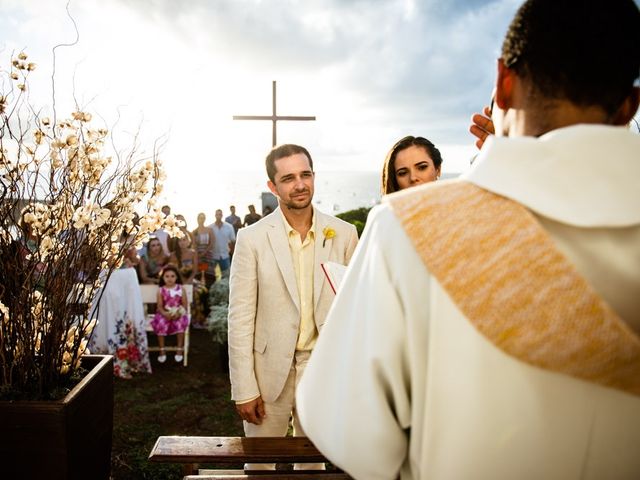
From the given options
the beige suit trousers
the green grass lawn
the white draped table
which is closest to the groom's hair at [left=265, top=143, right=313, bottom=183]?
the beige suit trousers

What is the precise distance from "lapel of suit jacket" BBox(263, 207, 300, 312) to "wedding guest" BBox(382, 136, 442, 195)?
82 centimetres

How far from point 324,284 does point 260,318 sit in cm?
44

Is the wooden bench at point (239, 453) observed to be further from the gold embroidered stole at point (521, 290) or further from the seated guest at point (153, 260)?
the seated guest at point (153, 260)

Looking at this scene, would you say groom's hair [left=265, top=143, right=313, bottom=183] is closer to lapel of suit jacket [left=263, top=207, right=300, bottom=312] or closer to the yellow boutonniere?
lapel of suit jacket [left=263, top=207, right=300, bottom=312]

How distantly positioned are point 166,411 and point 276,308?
2.89 metres

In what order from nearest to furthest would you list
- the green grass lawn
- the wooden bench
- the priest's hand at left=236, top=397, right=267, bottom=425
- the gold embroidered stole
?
the gold embroidered stole
the wooden bench
the priest's hand at left=236, top=397, right=267, bottom=425
the green grass lawn

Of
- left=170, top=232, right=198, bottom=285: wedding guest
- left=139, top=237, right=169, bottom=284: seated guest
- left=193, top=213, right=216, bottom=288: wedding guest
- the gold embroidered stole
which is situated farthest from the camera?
left=193, top=213, right=216, bottom=288: wedding guest

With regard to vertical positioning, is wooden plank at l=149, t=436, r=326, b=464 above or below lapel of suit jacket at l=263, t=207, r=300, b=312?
below

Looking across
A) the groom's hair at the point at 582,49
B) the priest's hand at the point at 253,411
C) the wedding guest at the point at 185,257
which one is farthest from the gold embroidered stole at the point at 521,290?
the wedding guest at the point at 185,257

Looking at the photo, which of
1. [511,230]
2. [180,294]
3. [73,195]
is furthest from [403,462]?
[180,294]

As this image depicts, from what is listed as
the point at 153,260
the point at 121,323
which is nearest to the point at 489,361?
the point at 121,323

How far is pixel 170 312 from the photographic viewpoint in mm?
→ 6164

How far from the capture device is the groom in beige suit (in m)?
2.62

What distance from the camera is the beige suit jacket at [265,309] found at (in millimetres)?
2615
